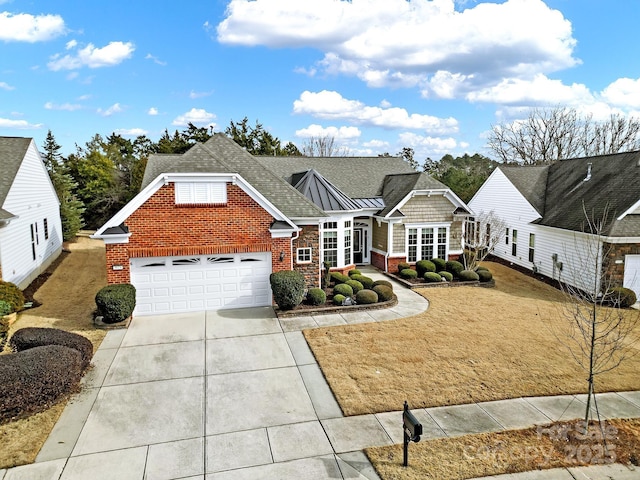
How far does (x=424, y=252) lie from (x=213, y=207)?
12126 mm

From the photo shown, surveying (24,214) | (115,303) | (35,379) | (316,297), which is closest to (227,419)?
(35,379)

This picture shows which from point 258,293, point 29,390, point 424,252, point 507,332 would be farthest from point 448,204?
point 29,390

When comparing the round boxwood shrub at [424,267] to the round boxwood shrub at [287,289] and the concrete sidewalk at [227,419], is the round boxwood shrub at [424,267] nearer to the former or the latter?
the round boxwood shrub at [287,289]

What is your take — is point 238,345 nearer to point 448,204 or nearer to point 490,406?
point 490,406

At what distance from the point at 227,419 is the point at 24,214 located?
645 inches

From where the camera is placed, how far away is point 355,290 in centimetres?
1725

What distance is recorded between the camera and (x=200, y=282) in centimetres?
1513

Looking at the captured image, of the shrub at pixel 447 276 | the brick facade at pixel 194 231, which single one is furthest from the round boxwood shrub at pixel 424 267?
the brick facade at pixel 194 231

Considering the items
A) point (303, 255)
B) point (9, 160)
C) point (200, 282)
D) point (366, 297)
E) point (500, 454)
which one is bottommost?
point (500, 454)

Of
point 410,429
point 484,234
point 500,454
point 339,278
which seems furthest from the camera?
point 484,234

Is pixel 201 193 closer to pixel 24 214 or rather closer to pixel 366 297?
pixel 366 297

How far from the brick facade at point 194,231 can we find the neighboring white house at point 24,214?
5.13m

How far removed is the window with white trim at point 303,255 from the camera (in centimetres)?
1686

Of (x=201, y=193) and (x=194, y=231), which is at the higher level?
(x=201, y=193)
